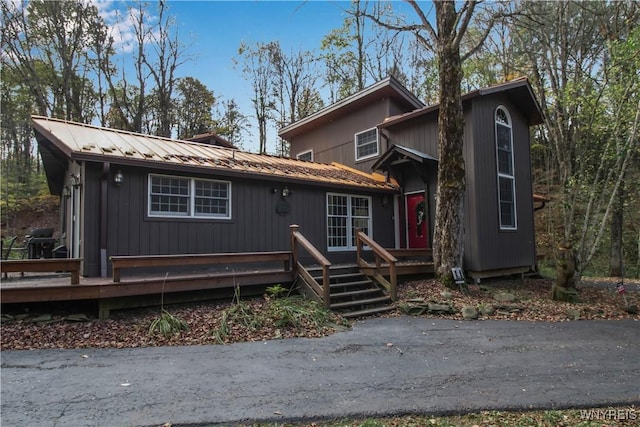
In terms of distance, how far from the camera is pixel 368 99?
44.3 feet

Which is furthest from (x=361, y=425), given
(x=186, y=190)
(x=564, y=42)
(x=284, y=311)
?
(x=564, y=42)

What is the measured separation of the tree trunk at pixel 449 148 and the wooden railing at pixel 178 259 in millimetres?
3895

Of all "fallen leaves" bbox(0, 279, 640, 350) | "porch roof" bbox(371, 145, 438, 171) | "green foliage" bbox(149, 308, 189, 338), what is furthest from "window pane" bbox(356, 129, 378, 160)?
"green foliage" bbox(149, 308, 189, 338)

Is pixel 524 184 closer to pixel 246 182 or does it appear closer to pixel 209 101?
pixel 246 182

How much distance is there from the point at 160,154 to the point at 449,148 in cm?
649

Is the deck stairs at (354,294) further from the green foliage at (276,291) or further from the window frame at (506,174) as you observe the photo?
the window frame at (506,174)

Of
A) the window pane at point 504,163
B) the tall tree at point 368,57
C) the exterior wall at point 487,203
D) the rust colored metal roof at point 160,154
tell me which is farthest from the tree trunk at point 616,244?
the tall tree at point 368,57

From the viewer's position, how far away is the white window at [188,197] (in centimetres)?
773

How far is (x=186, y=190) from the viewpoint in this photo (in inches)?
320

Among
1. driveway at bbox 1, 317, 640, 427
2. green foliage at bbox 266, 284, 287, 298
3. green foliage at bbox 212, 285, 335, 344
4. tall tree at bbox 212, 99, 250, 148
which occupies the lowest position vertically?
driveway at bbox 1, 317, 640, 427

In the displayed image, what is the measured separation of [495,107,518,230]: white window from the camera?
10.8m

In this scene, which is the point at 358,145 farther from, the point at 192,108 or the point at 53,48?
A: the point at 53,48

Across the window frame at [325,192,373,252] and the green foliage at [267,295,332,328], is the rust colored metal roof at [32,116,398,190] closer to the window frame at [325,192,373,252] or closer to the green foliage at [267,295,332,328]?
the window frame at [325,192,373,252]

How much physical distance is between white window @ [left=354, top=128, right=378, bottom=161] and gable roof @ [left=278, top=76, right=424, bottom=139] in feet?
3.67
